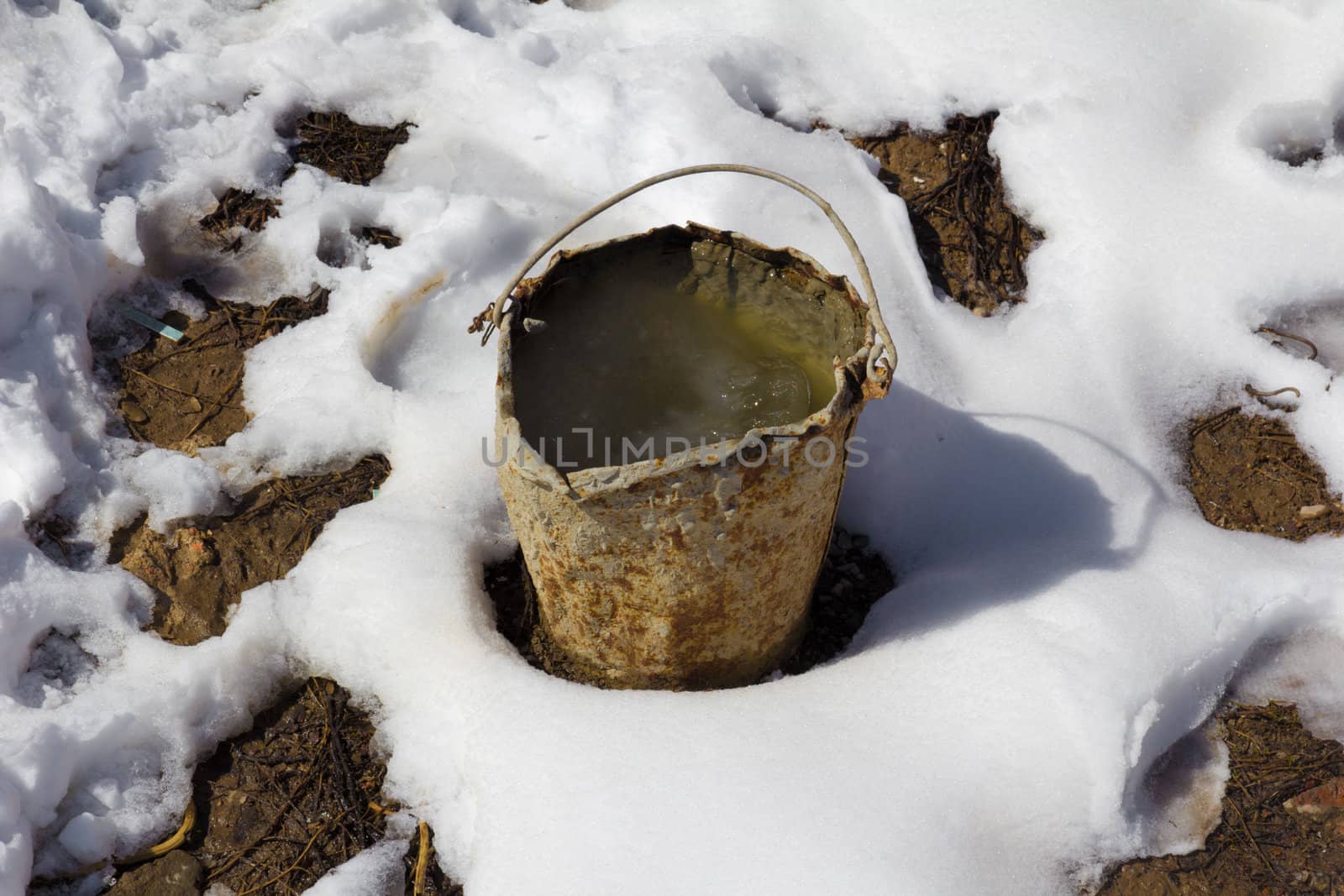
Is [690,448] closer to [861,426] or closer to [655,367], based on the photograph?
[655,367]

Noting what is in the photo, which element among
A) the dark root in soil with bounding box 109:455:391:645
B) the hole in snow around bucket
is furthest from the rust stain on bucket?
the hole in snow around bucket

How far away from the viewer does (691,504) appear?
6.04 ft

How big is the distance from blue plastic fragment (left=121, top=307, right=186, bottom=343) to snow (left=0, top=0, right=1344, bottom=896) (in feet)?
0.20

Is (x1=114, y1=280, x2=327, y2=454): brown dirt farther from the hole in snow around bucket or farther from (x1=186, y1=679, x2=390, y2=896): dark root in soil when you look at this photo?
(x1=186, y1=679, x2=390, y2=896): dark root in soil

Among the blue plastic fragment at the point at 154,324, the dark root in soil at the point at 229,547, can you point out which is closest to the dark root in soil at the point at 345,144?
the blue plastic fragment at the point at 154,324

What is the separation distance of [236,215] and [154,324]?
1.48ft

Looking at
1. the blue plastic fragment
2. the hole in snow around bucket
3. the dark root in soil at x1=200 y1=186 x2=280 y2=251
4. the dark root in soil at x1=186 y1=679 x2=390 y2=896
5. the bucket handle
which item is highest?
the bucket handle

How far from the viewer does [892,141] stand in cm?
344

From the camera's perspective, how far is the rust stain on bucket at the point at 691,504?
183 centimetres

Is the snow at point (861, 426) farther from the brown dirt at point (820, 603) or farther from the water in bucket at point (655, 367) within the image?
the water in bucket at point (655, 367)

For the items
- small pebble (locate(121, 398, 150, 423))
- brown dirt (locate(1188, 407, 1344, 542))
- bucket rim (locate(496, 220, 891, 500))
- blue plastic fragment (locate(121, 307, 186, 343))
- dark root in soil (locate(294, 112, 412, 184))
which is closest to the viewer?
bucket rim (locate(496, 220, 891, 500))

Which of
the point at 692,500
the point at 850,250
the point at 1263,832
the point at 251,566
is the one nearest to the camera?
Answer: the point at 692,500

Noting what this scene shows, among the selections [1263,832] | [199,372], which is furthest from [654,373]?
[1263,832]

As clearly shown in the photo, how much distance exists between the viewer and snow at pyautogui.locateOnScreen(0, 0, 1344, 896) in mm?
2018
